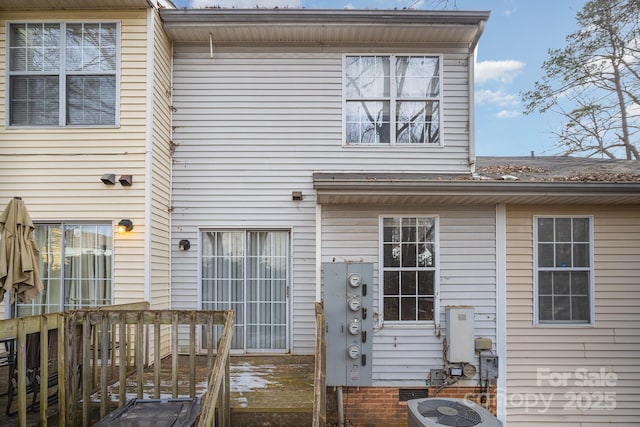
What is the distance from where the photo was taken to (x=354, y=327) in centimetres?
525

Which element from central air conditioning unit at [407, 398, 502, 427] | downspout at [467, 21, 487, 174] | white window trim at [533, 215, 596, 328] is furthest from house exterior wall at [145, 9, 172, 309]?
white window trim at [533, 215, 596, 328]

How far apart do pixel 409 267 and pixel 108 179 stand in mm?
4661

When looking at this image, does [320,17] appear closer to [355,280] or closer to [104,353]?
[355,280]

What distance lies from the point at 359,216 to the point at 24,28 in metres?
5.91

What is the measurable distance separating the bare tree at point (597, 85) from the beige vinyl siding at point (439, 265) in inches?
388

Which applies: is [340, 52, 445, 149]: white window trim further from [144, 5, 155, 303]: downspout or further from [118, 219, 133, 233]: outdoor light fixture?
[118, 219, 133, 233]: outdoor light fixture

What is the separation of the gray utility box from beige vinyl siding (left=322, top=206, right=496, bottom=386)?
246 mm

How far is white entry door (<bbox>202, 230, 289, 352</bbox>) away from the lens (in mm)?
6094

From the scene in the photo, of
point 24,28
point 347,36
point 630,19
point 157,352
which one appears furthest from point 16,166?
point 630,19

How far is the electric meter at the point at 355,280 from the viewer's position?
531 centimetres

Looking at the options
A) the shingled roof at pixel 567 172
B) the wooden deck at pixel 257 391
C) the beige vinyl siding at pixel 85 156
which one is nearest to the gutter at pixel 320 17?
the beige vinyl siding at pixel 85 156

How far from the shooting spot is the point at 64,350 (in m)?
3.70

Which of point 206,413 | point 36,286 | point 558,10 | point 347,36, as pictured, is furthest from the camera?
point 558,10

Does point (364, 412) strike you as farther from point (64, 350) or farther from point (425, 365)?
point (64, 350)
